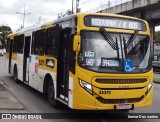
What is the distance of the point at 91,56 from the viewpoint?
903 cm

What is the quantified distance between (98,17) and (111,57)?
1.14 metres

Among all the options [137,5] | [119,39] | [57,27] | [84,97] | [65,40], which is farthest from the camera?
[137,5]

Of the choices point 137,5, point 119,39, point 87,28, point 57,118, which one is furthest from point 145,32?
point 137,5

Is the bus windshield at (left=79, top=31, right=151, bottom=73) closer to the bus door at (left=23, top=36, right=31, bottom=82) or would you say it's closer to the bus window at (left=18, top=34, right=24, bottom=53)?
the bus door at (left=23, top=36, right=31, bottom=82)

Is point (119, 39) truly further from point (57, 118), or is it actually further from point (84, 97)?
point (57, 118)

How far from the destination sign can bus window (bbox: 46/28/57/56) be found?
2.01 meters

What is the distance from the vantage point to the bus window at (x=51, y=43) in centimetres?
1105

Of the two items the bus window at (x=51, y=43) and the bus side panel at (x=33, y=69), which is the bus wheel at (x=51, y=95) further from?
the bus side panel at (x=33, y=69)

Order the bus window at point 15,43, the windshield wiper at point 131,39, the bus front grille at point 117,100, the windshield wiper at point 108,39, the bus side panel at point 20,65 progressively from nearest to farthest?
the bus front grille at point 117,100 → the windshield wiper at point 108,39 → the windshield wiper at point 131,39 → the bus side panel at point 20,65 → the bus window at point 15,43

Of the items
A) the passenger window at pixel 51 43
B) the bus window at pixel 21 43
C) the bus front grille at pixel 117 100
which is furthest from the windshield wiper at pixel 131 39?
the bus window at pixel 21 43

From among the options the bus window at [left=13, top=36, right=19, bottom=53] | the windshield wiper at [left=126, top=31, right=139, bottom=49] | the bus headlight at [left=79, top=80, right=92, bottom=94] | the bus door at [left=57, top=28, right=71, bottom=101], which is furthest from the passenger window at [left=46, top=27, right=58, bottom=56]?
the bus window at [left=13, top=36, right=19, bottom=53]

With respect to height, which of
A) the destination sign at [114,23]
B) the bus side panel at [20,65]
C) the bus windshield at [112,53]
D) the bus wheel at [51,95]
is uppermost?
the destination sign at [114,23]

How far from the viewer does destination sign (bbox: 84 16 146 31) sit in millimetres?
9336

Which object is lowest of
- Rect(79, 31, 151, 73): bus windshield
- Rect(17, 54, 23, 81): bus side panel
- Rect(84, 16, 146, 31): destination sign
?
Rect(17, 54, 23, 81): bus side panel
